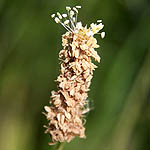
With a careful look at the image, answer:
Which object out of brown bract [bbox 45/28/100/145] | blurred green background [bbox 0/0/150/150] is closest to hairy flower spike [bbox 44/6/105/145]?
brown bract [bbox 45/28/100/145]

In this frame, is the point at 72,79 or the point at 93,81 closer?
the point at 72,79

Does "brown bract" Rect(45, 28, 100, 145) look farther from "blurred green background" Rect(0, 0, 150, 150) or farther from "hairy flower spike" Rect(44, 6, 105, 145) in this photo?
"blurred green background" Rect(0, 0, 150, 150)

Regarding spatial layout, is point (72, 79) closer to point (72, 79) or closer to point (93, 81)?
point (72, 79)

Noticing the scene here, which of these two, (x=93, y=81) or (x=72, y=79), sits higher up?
(x=93, y=81)

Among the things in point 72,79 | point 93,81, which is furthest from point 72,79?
point 93,81

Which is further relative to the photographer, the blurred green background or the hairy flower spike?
the blurred green background

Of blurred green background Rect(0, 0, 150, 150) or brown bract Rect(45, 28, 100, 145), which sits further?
blurred green background Rect(0, 0, 150, 150)
